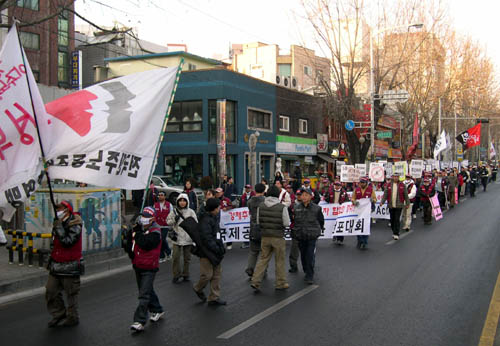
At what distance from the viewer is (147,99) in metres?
6.02

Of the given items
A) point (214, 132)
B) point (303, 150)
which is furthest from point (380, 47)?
point (214, 132)

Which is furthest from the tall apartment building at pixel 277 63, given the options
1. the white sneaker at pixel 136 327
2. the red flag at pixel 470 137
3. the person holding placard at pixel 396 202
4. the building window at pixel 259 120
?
the white sneaker at pixel 136 327

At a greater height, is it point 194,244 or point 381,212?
point 194,244

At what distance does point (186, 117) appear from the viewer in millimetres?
28250

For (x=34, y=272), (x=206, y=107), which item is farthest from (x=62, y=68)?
(x=34, y=272)

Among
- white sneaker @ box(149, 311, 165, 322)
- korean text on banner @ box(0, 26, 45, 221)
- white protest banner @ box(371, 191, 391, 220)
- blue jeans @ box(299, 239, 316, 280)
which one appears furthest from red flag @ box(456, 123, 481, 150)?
Answer: korean text on banner @ box(0, 26, 45, 221)

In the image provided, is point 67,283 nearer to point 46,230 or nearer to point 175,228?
point 175,228

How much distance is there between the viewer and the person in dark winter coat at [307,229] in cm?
864

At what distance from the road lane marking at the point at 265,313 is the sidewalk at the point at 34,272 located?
4.06 m

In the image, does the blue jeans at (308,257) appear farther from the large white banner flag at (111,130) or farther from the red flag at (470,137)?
the red flag at (470,137)

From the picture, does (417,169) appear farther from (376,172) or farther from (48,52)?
(48,52)

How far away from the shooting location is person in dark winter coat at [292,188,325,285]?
28.3 ft

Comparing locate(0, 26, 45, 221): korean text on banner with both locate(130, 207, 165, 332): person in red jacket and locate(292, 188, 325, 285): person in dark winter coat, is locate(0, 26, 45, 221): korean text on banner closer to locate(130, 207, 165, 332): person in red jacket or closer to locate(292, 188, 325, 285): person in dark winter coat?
locate(130, 207, 165, 332): person in red jacket

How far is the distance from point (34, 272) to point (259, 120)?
2308cm
